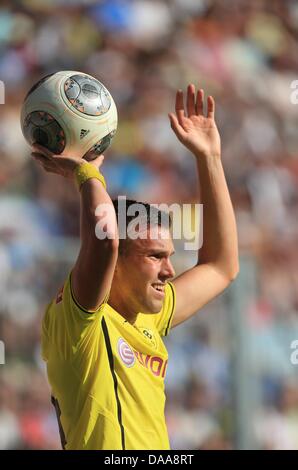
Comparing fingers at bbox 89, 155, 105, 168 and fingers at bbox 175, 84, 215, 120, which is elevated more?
fingers at bbox 175, 84, 215, 120

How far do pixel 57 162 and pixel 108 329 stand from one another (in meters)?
0.76

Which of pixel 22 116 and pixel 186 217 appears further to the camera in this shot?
pixel 186 217

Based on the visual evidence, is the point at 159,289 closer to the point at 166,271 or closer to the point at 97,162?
the point at 166,271

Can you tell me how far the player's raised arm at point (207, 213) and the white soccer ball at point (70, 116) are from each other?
1.61 feet

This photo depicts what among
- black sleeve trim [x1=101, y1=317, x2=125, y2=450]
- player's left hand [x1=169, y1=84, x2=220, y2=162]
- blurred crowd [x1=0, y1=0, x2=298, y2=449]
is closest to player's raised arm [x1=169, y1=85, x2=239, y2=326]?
player's left hand [x1=169, y1=84, x2=220, y2=162]

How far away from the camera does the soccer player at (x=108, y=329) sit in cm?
343

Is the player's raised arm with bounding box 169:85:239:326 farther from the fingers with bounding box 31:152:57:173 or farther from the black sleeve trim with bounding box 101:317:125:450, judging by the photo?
the fingers with bounding box 31:152:57:173

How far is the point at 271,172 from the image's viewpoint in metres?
9.88

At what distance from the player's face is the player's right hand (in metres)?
0.49

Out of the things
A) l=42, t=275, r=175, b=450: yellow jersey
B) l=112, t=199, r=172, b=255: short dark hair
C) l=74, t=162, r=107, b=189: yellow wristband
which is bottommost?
l=42, t=275, r=175, b=450: yellow jersey

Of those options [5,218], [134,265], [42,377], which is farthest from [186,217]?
[134,265]

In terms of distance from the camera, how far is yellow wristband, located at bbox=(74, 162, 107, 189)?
11.4 feet
